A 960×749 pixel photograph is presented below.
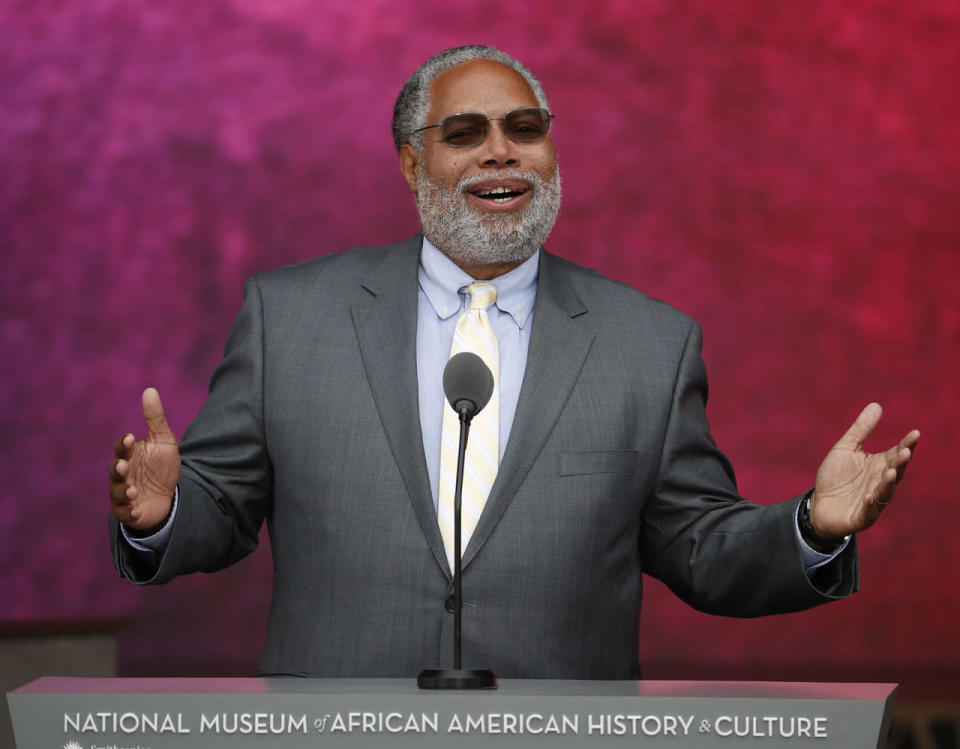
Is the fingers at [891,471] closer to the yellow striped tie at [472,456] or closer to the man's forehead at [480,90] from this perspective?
the yellow striped tie at [472,456]

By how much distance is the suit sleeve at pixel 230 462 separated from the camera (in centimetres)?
201

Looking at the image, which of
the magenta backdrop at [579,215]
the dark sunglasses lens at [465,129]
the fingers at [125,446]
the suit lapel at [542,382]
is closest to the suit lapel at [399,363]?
the suit lapel at [542,382]

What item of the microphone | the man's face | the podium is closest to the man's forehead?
the man's face

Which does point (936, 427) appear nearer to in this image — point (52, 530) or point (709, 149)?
point (709, 149)

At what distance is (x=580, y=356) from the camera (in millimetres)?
2195

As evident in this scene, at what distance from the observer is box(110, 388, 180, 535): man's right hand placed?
172cm

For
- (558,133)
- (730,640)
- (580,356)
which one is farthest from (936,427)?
(580,356)

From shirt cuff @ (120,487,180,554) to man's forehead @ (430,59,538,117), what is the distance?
907 mm

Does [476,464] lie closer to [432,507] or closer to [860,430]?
[432,507]

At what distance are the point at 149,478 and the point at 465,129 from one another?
90 centimetres

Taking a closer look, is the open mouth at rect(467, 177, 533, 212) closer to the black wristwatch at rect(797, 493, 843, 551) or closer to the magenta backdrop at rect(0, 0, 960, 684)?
the black wristwatch at rect(797, 493, 843, 551)

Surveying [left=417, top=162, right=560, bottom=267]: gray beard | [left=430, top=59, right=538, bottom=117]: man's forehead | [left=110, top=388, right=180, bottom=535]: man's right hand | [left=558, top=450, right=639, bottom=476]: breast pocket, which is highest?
[left=430, top=59, right=538, bottom=117]: man's forehead

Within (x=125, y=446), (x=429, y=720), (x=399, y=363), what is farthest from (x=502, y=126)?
(x=429, y=720)

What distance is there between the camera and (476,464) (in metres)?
2.09
